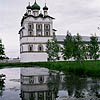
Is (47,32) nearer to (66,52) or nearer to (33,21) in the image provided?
(33,21)

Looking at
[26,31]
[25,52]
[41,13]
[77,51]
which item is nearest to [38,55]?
[25,52]

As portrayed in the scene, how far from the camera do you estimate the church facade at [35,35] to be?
62.7 m

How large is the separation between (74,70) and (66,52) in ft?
55.6

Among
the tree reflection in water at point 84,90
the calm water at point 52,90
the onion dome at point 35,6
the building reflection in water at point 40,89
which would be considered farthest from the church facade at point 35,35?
the tree reflection in water at point 84,90

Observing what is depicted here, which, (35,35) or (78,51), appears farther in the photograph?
(35,35)

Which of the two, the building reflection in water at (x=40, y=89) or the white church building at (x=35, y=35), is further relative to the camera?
the white church building at (x=35, y=35)

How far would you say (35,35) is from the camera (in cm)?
6319

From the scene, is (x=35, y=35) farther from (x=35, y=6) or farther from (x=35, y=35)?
(x=35, y=6)

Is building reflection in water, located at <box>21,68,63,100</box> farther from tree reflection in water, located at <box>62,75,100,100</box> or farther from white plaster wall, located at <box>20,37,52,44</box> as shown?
white plaster wall, located at <box>20,37,52,44</box>

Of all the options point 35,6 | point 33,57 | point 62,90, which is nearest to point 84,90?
point 62,90

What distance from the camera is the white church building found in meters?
62.7

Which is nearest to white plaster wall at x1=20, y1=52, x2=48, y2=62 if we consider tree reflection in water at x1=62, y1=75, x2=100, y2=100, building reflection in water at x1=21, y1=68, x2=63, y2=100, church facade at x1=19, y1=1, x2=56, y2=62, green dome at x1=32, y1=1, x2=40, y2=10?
church facade at x1=19, y1=1, x2=56, y2=62

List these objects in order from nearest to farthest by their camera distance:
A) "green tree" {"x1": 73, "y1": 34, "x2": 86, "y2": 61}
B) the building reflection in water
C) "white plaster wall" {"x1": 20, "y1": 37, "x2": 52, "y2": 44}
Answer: the building reflection in water, "green tree" {"x1": 73, "y1": 34, "x2": 86, "y2": 61}, "white plaster wall" {"x1": 20, "y1": 37, "x2": 52, "y2": 44}

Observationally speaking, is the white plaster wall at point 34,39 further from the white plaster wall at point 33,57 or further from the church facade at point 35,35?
the white plaster wall at point 33,57
